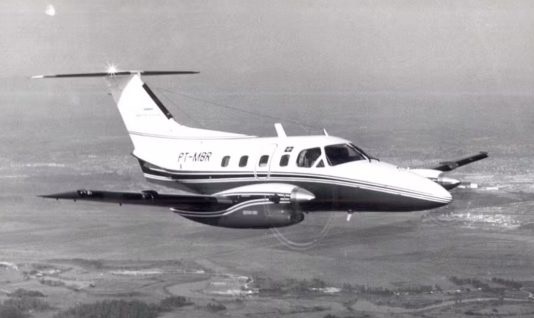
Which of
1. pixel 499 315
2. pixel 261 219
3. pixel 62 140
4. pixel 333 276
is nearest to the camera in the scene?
pixel 261 219

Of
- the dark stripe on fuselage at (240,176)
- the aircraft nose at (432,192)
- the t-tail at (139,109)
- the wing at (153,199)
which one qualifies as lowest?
the wing at (153,199)

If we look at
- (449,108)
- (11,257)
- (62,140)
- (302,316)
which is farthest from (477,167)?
(11,257)

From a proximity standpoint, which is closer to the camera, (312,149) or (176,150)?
(312,149)

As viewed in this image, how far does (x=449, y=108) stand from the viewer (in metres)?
116

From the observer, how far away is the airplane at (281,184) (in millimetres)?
21438

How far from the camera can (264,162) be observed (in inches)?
899

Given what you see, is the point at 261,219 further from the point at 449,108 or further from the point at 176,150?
the point at 449,108

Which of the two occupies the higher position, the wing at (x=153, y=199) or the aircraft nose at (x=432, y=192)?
the aircraft nose at (x=432, y=192)

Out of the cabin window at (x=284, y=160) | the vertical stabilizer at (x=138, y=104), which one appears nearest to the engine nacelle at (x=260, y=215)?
the cabin window at (x=284, y=160)

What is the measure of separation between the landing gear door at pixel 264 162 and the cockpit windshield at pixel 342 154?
5.54ft

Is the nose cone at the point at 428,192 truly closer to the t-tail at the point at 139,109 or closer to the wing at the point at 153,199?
the wing at the point at 153,199

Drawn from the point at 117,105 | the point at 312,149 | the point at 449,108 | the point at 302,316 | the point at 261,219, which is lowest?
the point at 302,316

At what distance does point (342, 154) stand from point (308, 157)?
0.97 m

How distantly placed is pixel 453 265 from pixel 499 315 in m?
22.1
